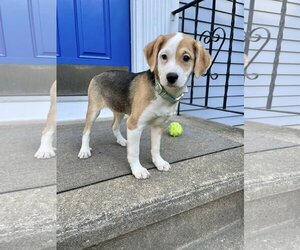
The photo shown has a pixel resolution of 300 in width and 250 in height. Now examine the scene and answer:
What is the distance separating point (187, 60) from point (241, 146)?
778 mm

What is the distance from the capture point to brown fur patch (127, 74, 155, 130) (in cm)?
105

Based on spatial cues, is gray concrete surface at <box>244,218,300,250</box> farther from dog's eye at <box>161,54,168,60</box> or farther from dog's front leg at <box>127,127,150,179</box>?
dog's eye at <box>161,54,168,60</box>

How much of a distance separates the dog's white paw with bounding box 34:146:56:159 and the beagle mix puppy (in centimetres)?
38

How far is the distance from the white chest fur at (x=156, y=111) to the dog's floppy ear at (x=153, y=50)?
0.50ft

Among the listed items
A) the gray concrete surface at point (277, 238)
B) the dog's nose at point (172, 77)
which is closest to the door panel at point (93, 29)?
the dog's nose at point (172, 77)

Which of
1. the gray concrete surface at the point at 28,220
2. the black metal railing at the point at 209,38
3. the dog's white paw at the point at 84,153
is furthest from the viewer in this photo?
the black metal railing at the point at 209,38

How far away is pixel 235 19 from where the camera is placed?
174 cm

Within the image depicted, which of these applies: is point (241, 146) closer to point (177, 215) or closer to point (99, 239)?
point (177, 215)

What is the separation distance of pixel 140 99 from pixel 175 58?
256mm

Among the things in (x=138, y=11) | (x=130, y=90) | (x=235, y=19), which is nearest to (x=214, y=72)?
(x=235, y=19)

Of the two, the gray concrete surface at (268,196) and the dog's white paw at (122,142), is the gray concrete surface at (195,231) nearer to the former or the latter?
the gray concrete surface at (268,196)

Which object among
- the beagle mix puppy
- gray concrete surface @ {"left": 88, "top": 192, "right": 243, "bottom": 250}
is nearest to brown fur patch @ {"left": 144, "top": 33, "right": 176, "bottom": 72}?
the beagle mix puppy

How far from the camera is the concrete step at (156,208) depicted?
767 millimetres

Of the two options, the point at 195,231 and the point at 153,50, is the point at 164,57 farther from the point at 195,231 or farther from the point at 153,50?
the point at 195,231
